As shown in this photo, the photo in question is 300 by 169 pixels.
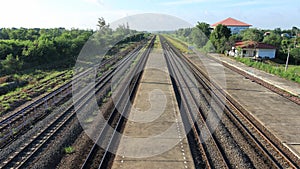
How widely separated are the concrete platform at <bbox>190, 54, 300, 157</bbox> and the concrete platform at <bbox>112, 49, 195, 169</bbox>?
14.4 feet

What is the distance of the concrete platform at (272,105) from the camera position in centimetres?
1079

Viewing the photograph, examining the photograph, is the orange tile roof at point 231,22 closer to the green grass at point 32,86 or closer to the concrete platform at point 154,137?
the green grass at point 32,86

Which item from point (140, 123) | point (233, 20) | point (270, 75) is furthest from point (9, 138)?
point (233, 20)


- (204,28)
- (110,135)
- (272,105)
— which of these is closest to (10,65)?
(110,135)

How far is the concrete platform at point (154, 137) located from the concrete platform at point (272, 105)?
14.4 feet

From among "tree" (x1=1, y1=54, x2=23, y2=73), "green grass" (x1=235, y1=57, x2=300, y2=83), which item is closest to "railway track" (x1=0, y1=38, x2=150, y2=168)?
"tree" (x1=1, y1=54, x2=23, y2=73)

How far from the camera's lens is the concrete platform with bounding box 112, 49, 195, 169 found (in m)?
8.10

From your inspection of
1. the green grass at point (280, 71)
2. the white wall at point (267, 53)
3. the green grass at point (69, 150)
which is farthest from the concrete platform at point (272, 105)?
the white wall at point (267, 53)

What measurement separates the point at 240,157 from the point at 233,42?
36.7 m

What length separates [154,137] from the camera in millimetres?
9844

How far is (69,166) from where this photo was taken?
7887mm

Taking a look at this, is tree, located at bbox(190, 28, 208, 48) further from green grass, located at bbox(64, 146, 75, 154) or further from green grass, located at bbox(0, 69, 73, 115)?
green grass, located at bbox(64, 146, 75, 154)

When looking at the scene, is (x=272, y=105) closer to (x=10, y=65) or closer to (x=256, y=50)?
(x=10, y=65)

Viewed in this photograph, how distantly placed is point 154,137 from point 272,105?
8.88 meters
